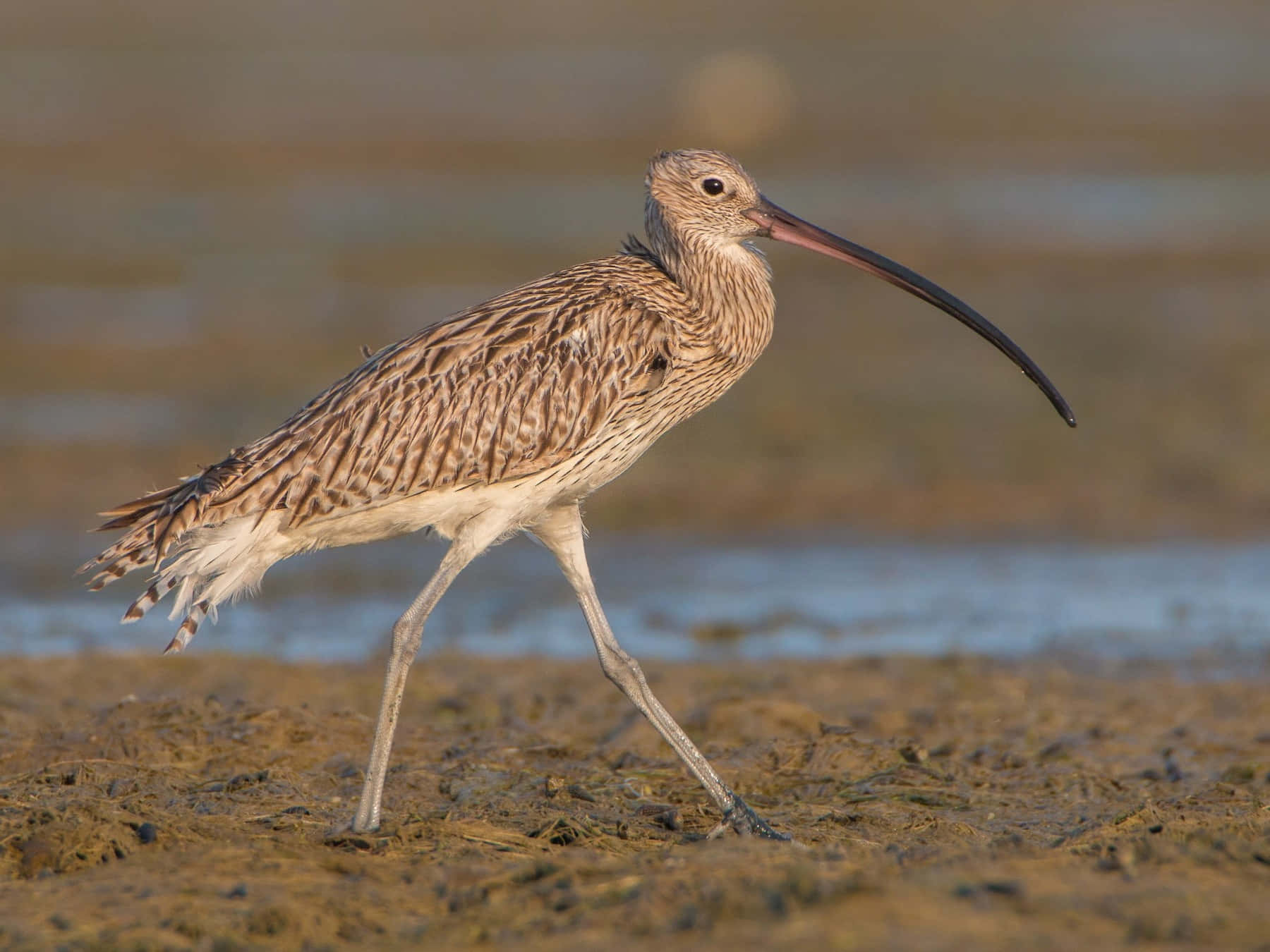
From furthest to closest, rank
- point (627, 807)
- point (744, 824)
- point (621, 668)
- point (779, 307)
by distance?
1. point (779, 307)
2. point (621, 668)
3. point (627, 807)
4. point (744, 824)

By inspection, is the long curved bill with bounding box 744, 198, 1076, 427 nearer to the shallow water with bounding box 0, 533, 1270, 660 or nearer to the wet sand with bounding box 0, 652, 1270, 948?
the wet sand with bounding box 0, 652, 1270, 948

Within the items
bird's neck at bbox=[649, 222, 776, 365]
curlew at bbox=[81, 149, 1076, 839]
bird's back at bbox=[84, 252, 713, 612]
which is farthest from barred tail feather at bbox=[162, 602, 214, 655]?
bird's neck at bbox=[649, 222, 776, 365]

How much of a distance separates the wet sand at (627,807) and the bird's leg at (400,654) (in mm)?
194

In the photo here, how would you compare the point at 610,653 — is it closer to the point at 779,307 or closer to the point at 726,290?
the point at 726,290

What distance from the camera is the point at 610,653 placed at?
22.5ft

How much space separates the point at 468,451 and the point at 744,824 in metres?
1.58

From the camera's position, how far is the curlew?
253 inches

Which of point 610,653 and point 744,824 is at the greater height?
point 610,653

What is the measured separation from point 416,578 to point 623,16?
37.6 m

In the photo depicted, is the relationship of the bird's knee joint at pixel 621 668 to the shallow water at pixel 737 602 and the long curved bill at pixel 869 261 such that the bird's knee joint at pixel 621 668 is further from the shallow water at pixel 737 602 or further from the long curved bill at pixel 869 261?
the shallow water at pixel 737 602

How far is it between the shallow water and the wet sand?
1.91 ft

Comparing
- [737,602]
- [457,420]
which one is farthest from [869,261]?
[737,602]

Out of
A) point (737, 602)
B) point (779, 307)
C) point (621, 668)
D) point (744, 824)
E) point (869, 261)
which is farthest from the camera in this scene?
point (779, 307)

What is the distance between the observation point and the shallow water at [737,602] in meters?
9.95
